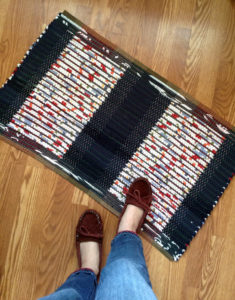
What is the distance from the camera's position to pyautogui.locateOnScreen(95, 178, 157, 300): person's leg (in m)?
0.82

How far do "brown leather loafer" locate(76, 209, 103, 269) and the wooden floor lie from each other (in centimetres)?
3

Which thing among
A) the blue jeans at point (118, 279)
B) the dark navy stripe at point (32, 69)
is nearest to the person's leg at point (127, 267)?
the blue jeans at point (118, 279)

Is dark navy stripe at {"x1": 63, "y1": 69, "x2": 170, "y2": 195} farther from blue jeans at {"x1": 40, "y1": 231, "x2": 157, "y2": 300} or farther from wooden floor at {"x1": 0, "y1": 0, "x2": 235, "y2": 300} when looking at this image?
blue jeans at {"x1": 40, "y1": 231, "x2": 157, "y2": 300}

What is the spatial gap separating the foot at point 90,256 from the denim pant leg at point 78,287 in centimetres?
4

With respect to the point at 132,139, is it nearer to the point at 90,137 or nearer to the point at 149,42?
the point at 90,137

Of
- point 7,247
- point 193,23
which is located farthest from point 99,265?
point 193,23

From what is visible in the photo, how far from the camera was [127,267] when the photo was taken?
0.92 m

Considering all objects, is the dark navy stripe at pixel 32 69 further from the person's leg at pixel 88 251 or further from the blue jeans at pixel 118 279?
the blue jeans at pixel 118 279

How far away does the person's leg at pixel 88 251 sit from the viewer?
104cm

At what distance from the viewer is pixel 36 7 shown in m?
1.24

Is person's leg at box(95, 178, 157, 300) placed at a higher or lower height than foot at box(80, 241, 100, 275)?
higher

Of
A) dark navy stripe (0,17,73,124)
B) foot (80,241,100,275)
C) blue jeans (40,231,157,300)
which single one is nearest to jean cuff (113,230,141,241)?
blue jeans (40,231,157,300)

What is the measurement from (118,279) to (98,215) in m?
0.34

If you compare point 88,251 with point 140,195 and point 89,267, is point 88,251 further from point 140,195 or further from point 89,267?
point 140,195
